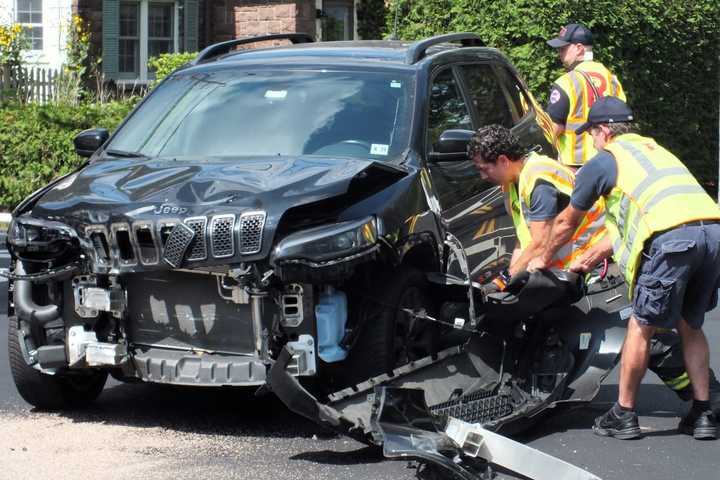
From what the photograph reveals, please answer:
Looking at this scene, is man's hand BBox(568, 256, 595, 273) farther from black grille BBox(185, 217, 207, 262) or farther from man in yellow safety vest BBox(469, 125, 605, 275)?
black grille BBox(185, 217, 207, 262)

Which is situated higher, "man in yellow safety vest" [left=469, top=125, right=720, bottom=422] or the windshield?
the windshield

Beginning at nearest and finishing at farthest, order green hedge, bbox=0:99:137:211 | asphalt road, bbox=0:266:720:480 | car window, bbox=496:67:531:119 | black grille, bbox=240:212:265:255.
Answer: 1. asphalt road, bbox=0:266:720:480
2. black grille, bbox=240:212:265:255
3. car window, bbox=496:67:531:119
4. green hedge, bbox=0:99:137:211

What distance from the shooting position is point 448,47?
8.26m

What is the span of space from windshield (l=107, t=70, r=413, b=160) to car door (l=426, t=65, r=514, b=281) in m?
0.25

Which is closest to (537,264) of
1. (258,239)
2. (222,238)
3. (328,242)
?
(328,242)

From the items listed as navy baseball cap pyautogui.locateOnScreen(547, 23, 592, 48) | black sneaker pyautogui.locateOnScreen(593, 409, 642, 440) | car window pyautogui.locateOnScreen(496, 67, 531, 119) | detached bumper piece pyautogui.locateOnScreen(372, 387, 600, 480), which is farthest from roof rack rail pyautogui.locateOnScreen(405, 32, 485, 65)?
detached bumper piece pyautogui.locateOnScreen(372, 387, 600, 480)

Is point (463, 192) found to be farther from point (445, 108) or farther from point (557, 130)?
point (557, 130)

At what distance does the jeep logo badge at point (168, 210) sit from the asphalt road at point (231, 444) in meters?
1.09

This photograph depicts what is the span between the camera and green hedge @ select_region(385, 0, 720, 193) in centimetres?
1596

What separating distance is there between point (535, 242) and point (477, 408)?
91 cm

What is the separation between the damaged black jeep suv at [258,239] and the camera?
19.8ft

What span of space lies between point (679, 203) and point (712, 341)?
10.5 feet

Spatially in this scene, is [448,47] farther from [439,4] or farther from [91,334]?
[439,4]

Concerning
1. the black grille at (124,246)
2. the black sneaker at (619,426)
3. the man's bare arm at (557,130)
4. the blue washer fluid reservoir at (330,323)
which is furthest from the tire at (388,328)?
the man's bare arm at (557,130)
